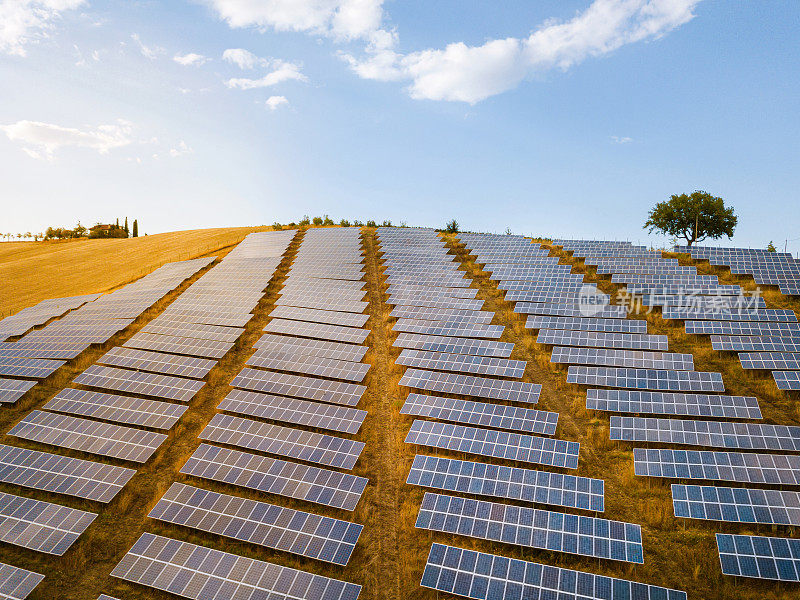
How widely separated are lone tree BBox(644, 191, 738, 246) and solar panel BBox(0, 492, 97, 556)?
76.7 meters

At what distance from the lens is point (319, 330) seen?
30.2 m

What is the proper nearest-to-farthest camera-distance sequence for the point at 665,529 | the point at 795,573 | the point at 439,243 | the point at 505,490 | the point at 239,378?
the point at 795,573
the point at 665,529
the point at 505,490
the point at 239,378
the point at 439,243

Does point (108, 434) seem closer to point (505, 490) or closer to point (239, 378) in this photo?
point (239, 378)

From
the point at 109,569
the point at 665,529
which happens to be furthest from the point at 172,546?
the point at 665,529

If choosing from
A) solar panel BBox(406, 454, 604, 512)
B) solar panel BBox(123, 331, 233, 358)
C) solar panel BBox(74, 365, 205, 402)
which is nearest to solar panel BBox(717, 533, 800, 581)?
solar panel BBox(406, 454, 604, 512)

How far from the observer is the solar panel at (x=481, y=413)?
67.5ft

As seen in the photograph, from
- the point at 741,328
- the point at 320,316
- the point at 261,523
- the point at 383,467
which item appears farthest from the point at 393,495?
the point at 741,328

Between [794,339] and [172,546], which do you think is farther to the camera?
[794,339]

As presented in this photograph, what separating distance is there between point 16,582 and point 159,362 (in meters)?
13.8

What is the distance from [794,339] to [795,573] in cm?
1735

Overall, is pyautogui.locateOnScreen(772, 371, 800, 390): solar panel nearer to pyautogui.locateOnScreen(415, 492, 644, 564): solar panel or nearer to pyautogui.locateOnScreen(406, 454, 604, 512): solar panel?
pyautogui.locateOnScreen(406, 454, 604, 512): solar panel

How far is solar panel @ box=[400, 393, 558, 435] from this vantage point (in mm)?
20562

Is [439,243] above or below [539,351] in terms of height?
above

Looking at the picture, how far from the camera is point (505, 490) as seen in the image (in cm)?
1731
